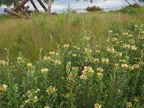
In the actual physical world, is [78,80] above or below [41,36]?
below

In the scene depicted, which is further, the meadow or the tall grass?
the tall grass

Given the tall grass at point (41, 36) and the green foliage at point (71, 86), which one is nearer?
the green foliage at point (71, 86)

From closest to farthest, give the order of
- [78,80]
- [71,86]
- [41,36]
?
[71,86] < [78,80] < [41,36]

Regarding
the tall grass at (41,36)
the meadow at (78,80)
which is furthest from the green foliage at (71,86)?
the tall grass at (41,36)

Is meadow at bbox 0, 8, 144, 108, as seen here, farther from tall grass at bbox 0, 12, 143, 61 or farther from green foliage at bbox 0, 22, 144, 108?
tall grass at bbox 0, 12, 143, 61

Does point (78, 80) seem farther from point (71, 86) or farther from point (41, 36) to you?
point (41, 36)

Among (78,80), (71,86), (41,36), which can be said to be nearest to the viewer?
(71,86)

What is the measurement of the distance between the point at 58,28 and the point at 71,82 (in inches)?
278

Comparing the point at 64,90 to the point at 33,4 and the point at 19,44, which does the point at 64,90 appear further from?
the point at 33,4

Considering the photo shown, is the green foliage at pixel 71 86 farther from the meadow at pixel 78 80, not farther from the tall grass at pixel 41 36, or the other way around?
the tall grass at pixel 41 36

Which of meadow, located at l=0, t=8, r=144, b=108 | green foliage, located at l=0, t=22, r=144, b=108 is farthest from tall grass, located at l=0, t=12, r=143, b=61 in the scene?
green foliage, located at l=0, t=22, r=144, b=108

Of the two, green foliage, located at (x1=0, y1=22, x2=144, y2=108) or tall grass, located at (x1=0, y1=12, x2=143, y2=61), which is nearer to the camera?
green foliage, located at (x1=0, y1=22, x2=144, y2=108)

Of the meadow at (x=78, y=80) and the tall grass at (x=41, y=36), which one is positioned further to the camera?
the tall grass at (x=41, y=36)

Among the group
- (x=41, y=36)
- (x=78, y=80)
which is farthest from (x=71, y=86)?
(x=41, y=36)
